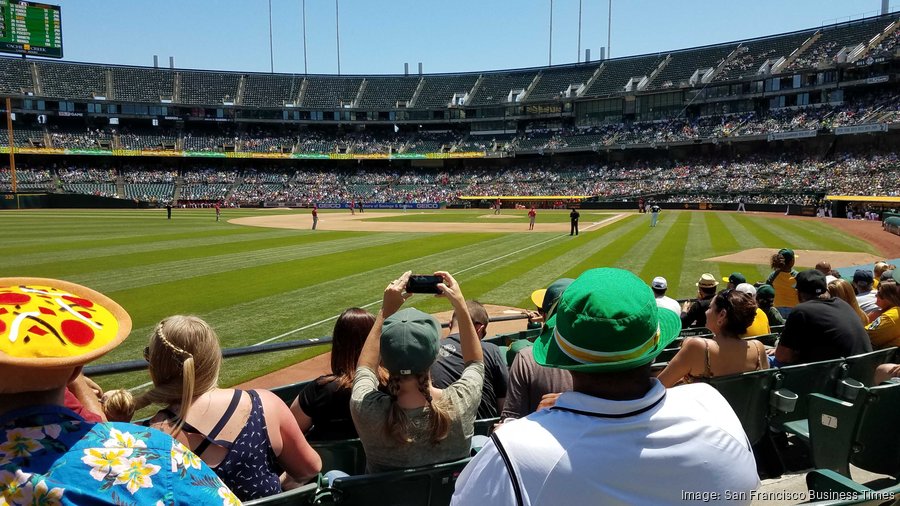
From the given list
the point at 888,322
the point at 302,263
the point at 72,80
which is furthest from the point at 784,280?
the point at 72,80

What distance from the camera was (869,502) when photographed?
2682 millimetres

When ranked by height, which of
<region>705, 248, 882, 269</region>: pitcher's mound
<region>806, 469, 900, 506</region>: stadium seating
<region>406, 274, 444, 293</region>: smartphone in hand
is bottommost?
<region>705, 248, 882, 269</region>: pitcher's mound

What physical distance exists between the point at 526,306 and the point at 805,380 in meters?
8.83

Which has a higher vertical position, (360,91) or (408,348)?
(360,91)

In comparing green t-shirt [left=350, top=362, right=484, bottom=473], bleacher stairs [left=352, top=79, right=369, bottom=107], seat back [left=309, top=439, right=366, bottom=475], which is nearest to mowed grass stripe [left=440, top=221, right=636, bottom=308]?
seat back [left=309, top=439, right=366, bottom=475]

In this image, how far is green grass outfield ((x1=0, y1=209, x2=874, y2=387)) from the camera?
12359 mm

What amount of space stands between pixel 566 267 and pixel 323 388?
623 inches

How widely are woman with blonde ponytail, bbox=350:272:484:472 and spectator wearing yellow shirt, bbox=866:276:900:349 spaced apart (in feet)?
16.3

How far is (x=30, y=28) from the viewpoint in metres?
62.7

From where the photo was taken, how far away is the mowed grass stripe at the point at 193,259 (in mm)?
17562

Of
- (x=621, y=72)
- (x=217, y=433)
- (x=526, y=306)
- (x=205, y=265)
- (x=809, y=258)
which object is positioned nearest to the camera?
(x=217, y=433)

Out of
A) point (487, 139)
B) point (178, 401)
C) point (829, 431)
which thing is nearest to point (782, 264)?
point (829, 431)

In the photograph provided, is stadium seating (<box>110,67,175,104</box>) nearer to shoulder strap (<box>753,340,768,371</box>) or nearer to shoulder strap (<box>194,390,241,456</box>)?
shoulder strap (<box>194,390,241,456</box>)

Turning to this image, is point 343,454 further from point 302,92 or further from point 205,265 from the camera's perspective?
point 302,92
